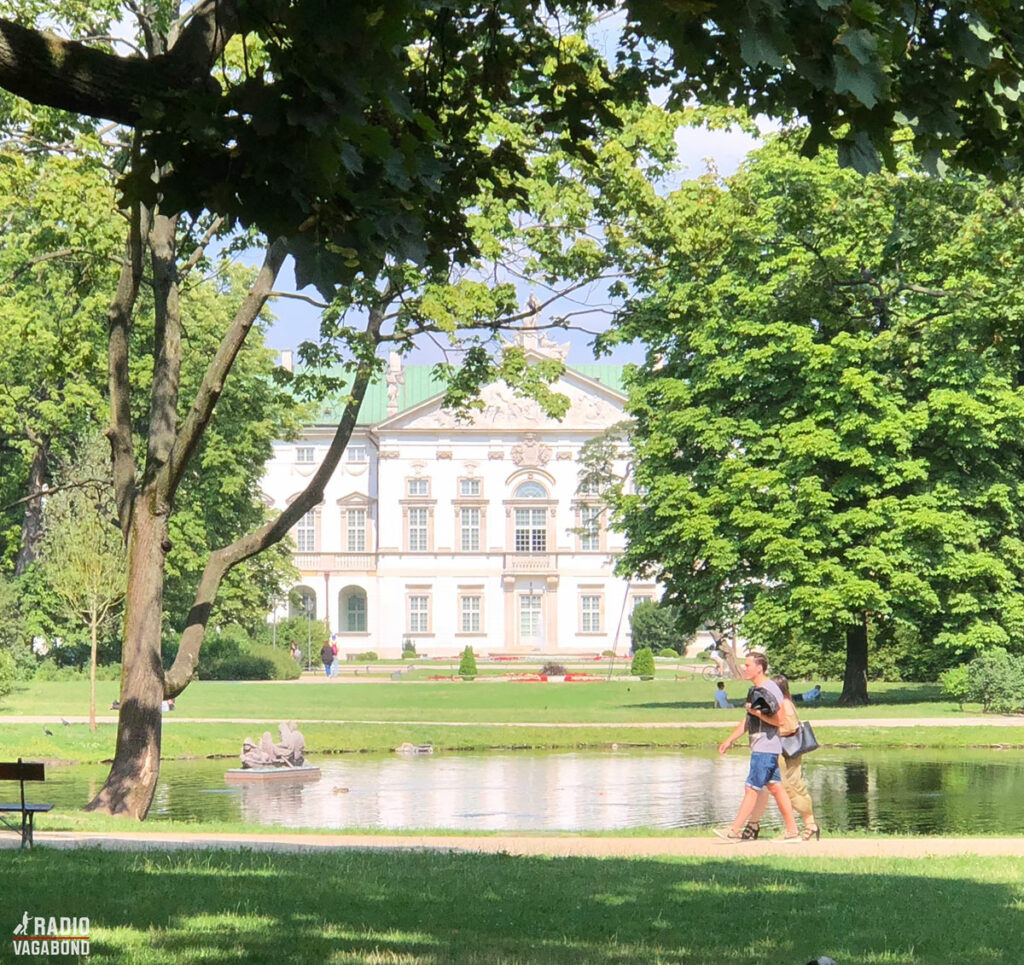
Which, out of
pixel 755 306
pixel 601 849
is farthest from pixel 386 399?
pixel 601 849

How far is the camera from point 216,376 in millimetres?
14523

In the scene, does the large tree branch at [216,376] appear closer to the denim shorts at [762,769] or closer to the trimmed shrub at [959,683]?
the denim shorts at [762,769]

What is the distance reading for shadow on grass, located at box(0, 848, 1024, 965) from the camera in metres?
6.45

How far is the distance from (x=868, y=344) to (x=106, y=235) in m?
19.7

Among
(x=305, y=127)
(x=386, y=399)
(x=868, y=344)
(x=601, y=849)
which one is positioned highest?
(x=386, y=399)

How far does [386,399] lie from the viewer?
285 feet

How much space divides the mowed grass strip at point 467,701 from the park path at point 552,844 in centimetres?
1625

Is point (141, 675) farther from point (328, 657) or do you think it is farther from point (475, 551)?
point (475, 551)

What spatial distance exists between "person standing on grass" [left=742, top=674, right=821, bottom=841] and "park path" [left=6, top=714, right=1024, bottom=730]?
13879 millimetres

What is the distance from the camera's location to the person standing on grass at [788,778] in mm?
12414

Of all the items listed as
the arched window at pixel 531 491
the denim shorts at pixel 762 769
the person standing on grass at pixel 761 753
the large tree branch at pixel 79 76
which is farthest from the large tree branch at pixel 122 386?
the arched window at pixel 531 491

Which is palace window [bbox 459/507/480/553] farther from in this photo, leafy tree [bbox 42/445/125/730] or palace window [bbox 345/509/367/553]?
leafy tree [bbox 42/445/125/730]

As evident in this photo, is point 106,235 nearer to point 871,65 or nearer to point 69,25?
point 69,25

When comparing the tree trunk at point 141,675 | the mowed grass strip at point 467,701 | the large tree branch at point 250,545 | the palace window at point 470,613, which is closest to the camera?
the tree trunk at point 141,675
